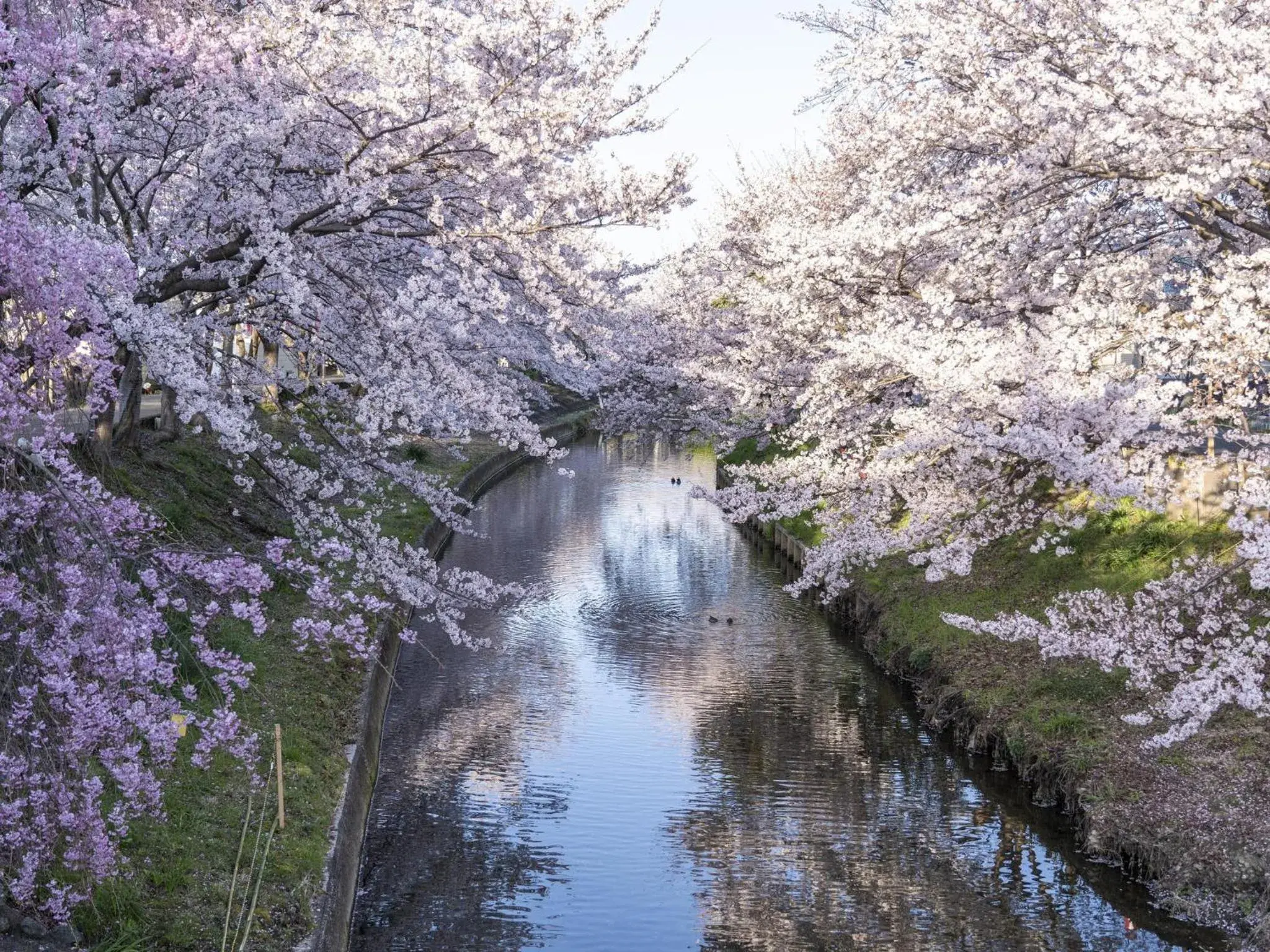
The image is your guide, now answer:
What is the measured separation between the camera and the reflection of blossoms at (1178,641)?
1043cm

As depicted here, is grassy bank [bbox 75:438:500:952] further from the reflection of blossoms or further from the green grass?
the green grass

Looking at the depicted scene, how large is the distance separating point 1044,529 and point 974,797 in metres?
3.88

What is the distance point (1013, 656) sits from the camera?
58.9 ft

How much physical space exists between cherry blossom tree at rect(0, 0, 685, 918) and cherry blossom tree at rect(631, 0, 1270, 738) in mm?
3628

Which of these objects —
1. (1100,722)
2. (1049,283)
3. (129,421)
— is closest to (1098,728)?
(1100,722)

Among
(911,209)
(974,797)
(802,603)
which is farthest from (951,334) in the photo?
(802,603)

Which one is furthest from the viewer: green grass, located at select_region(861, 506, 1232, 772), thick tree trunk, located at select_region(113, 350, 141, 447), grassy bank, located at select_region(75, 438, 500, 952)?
thick tree trunk, located at select_region(113, 350, 141, 447)

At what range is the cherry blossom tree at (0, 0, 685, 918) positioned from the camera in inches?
300

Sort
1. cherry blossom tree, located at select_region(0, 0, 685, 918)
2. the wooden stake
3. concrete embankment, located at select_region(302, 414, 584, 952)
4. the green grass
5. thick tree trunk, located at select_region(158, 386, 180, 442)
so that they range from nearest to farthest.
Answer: cherry blossom tree, located at select_region(0, 0, 685, 918) → concrete embankment, located at select_region(302, 414, 584, 952) → the wooden stake → the green grass → thick tree trunk, located at select_region(158, 386, 180, 442)

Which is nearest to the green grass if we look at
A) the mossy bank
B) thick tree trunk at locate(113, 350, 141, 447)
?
the mossy bank

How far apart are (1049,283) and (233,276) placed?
930cm

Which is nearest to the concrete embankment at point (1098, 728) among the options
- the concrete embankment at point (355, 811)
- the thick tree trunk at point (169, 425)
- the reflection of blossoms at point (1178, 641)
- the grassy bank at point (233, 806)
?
the reflection of blossoms at point (1178, 641)

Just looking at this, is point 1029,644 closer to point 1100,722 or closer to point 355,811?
point 1100,722

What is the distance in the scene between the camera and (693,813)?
15133 mm
